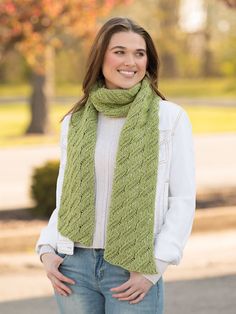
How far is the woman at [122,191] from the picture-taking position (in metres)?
3.07

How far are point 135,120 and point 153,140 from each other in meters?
0.10

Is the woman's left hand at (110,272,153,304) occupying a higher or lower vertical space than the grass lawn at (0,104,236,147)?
higher

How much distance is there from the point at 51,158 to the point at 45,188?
8.23 meters

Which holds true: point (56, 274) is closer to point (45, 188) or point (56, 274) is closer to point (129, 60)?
point (129, 60)

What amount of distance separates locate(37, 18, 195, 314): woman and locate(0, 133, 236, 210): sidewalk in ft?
24.4

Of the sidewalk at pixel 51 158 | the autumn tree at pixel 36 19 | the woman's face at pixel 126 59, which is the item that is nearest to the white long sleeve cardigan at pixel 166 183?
the woman's face at pixel 126 59

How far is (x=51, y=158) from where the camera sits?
58.5ft

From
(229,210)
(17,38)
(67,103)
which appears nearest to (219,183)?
(229,210)

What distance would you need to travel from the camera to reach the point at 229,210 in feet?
30.8

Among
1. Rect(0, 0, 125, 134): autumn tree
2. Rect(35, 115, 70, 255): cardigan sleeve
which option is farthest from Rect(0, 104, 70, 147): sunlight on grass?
Rect(35, 115, 70, 255): cardigan sleeve

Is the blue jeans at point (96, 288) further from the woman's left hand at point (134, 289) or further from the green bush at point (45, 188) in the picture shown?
the green bush at point (45, 188)

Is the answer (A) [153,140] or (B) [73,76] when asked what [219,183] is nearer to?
(A) [153,140]

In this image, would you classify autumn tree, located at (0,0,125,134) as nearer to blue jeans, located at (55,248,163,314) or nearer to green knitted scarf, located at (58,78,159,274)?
green knitted scarf, located at (58,78,159,274)

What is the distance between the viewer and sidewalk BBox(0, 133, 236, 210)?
1218 cm
